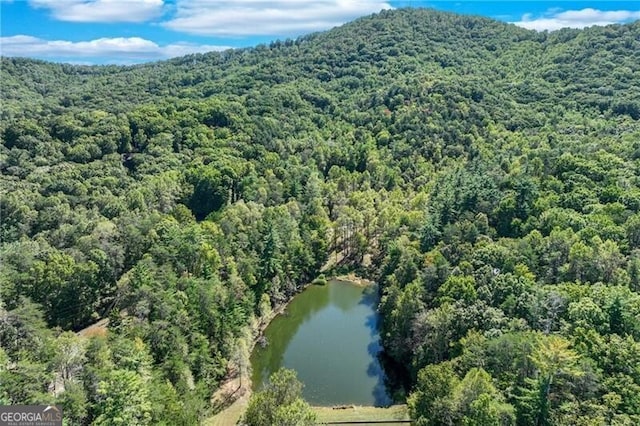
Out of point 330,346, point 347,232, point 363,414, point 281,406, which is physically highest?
point 347,232

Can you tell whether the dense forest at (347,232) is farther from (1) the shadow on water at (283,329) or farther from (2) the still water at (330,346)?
(2) the still water at (330,346)

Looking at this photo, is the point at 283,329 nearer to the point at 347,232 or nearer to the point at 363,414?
the point at 363,414

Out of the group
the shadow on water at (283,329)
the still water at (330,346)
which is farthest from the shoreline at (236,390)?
the still water at (330,346)

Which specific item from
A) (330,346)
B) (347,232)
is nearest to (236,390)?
(330,346)

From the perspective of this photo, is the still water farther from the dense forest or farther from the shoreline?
the dense forest

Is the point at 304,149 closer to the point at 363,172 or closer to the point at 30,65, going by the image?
the point at 363,172

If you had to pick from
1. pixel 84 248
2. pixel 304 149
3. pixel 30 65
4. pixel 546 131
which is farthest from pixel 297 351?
pixel 30 65
